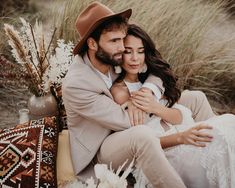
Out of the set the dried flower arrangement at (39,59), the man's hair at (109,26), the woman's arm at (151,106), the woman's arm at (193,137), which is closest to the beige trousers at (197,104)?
the woman's arm at (151,106)

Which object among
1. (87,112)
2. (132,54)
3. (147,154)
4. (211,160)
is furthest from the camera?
(132,54)

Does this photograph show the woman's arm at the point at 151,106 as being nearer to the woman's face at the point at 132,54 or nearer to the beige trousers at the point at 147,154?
the woman's face at the point at 132,54

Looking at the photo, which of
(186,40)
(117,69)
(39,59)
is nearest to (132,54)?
(117,69)

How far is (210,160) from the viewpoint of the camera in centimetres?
267

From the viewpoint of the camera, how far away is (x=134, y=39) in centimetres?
300

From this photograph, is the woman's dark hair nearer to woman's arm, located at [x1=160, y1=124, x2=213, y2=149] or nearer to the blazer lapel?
the blazer lapel

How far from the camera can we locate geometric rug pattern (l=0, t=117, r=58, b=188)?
273 centimetres

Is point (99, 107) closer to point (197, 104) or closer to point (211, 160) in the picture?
point (211, 160)

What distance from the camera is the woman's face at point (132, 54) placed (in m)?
2.99

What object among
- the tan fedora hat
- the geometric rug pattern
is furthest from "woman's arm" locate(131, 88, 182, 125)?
the geometric rug pattern

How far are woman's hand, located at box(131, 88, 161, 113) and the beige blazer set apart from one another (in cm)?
14

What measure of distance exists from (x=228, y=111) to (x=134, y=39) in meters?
1.80

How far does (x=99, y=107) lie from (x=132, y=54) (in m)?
0.45

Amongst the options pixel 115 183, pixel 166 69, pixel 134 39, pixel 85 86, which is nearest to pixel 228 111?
pixel 166 69
